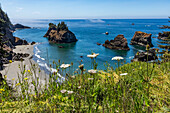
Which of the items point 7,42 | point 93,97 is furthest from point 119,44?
point 93,97

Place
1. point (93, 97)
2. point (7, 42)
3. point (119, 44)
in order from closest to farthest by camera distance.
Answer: point (93, 97)
point (7, 42)
point (119, 44)

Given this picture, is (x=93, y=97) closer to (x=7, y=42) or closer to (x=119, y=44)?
(x=7, y=42)

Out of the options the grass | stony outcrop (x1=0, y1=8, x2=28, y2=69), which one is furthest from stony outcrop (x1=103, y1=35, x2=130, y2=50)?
the grass

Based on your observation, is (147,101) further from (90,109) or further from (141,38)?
(141,38)

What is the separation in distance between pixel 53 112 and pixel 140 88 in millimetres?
2554

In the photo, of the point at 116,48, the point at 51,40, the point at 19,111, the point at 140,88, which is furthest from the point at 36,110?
the point at 51,40

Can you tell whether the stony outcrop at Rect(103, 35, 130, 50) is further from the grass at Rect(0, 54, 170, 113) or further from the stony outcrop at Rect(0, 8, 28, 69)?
the grass at Rect(0, 54, 170, 113)

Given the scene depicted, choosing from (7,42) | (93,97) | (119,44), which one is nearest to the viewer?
(93,97)

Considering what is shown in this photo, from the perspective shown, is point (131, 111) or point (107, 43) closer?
point (131, 111)

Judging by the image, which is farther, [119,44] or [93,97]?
[119,44]

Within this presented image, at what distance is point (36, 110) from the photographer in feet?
9.44

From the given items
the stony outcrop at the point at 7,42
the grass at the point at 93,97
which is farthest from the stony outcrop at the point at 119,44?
the grass at the point at 93,97

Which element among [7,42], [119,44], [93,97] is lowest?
[119,44]

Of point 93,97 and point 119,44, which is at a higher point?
point 93,97
